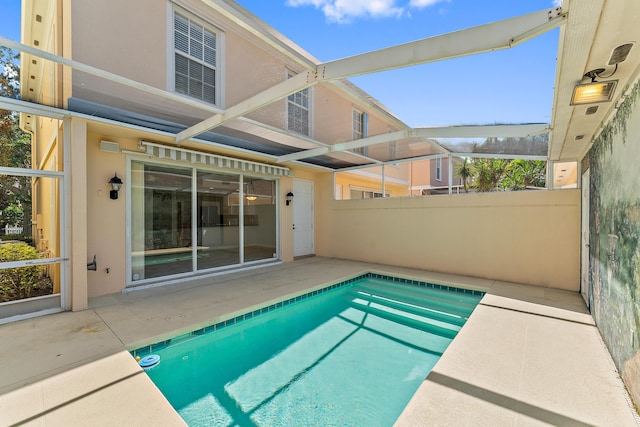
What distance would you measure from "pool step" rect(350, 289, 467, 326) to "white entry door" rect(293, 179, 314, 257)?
16.5 ft

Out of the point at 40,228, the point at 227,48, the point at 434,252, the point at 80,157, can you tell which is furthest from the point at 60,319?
the point at 434,252

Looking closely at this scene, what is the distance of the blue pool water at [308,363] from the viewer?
147 inches

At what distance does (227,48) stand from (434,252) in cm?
992

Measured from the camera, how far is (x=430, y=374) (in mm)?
3977

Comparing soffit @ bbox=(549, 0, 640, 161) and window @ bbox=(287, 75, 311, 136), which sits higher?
window @ bbox=(287, 75, 311, 136)

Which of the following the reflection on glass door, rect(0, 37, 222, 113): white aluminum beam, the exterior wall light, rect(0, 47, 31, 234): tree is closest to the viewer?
the exterior wall light

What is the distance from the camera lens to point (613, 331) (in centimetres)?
425

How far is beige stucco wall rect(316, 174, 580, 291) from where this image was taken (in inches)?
328

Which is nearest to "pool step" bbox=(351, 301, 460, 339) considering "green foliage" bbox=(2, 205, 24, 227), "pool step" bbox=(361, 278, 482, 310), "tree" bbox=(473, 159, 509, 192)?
"pool step" bbox=(361, 278, 482, 310)

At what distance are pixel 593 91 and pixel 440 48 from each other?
2187 millimetres

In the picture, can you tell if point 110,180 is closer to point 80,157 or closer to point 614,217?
point 80,157

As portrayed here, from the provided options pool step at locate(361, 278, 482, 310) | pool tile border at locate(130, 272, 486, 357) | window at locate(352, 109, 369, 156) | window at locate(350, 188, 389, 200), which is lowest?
pool step at locate(361, 278, 482, 310)

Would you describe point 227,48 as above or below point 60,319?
above

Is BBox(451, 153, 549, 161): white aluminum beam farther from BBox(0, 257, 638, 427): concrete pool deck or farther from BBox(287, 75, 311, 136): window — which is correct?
BBox(287, 75, 311, 136): window
